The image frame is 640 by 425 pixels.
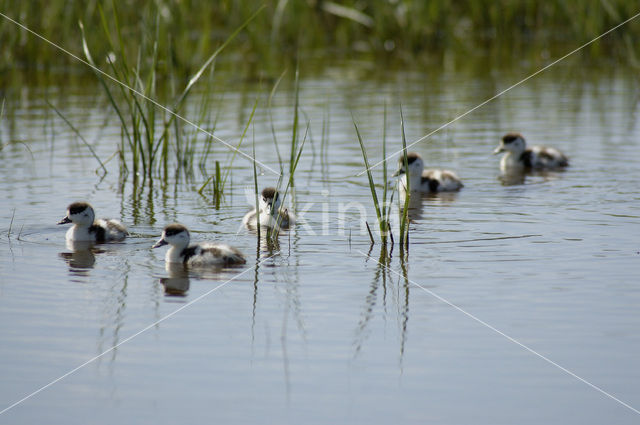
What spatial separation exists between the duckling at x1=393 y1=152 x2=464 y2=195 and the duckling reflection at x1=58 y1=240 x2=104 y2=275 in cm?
314

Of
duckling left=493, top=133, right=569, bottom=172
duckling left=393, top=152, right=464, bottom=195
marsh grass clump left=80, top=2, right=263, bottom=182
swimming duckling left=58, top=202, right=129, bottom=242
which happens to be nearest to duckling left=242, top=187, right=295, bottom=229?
marsh grass clump left=80, top=2, right=263, bottom=182

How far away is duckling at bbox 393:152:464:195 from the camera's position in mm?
9461

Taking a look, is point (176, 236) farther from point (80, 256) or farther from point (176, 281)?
point (80, 256)

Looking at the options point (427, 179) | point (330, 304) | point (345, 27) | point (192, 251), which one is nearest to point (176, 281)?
point (192, 251)

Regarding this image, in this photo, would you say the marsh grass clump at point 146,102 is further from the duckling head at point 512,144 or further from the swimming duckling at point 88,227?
the duckling head at point 512,144

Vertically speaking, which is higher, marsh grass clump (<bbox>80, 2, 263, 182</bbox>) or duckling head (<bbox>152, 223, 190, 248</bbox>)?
marsh grass clump (<bbox>80, 2, 263, 182</bbox>)

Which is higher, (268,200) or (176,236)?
(268,200)

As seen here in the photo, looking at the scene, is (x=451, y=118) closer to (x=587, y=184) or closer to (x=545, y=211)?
(x=587, y=184)

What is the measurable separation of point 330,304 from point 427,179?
13.2 ft

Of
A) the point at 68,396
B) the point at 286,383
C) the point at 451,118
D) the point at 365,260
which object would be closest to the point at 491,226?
the point at 365,260

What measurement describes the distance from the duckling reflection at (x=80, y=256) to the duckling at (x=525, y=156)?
4.75 metres

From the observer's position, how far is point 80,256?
23.6ft

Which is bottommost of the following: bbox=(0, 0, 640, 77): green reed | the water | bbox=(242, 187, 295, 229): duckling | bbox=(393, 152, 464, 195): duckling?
the water

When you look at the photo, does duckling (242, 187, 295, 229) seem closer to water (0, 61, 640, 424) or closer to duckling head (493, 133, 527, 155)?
water (0, 61, 640, 424)
